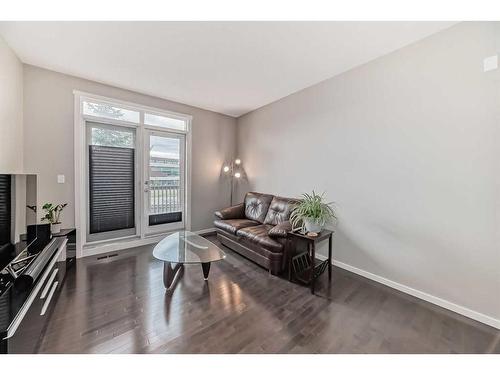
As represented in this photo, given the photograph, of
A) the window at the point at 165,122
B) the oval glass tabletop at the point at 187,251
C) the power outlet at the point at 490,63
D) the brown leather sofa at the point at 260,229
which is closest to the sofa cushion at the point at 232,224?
the brown leather sofa at the point at 260,229

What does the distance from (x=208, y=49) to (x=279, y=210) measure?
2.41 m

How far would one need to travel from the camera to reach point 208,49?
224cm

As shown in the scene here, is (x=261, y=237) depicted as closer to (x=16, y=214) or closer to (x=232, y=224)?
(x=232, y=224)

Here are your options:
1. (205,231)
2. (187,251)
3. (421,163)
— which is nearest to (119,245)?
(205,231)

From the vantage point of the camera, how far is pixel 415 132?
2139 mm

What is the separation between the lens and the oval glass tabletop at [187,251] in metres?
2.15

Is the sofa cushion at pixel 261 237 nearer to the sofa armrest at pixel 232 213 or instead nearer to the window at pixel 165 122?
the sofa armrest at pixel 232 213

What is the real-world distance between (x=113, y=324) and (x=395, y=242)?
9.61 ft

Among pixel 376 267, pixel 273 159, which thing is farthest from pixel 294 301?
pixel 273 159

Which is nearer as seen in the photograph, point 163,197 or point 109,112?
point 109,112

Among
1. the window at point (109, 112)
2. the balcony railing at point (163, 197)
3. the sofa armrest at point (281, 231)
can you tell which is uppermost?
the window at point (109, 112)

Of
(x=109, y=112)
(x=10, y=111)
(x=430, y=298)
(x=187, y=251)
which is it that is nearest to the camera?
(x=430, y=298)

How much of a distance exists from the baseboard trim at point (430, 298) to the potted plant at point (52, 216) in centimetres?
383

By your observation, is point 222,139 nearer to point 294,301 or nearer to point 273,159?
point 273,159
